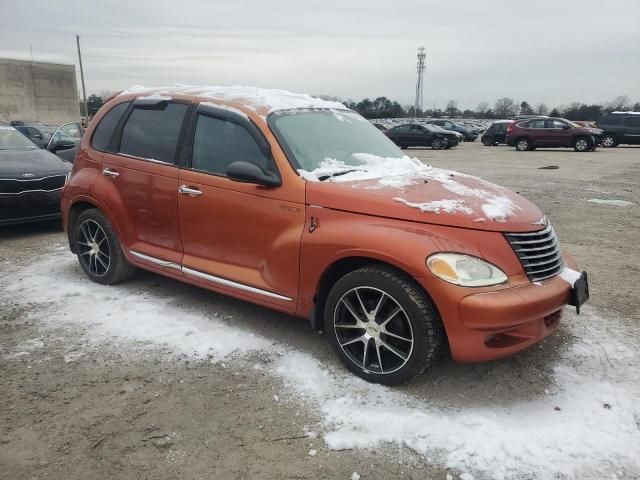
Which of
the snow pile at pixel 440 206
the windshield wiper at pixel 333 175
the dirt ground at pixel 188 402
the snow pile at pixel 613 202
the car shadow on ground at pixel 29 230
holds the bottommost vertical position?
the car shadow on ground at pixel 29 230

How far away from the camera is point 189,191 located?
4.14 metres

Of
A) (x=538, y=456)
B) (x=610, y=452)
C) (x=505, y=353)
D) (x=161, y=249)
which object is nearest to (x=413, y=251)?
(x=505, y=353)

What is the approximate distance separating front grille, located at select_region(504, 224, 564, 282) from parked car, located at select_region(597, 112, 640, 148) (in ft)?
90.2

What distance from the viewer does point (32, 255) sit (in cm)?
628

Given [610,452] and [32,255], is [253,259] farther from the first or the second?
[32,255]

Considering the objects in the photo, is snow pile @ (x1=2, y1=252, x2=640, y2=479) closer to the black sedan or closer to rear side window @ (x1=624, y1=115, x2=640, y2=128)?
the black sedan

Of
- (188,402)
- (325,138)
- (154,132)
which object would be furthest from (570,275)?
(154,132)

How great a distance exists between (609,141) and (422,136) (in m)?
9.55

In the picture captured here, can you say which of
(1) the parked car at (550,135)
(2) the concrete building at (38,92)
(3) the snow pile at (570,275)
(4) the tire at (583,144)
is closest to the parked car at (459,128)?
(1) the parked car at (550,135)

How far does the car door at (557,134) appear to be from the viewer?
25000 mm

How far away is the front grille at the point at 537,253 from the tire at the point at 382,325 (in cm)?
61

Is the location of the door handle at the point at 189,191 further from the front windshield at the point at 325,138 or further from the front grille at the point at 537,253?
the front grille at the point at 537,253

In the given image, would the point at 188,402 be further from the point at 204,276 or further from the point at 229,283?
the point at 204,276

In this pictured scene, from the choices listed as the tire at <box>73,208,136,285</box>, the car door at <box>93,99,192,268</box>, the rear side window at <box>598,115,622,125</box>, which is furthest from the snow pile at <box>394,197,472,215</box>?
the rear side window at <box>598,115,622,125</box>
